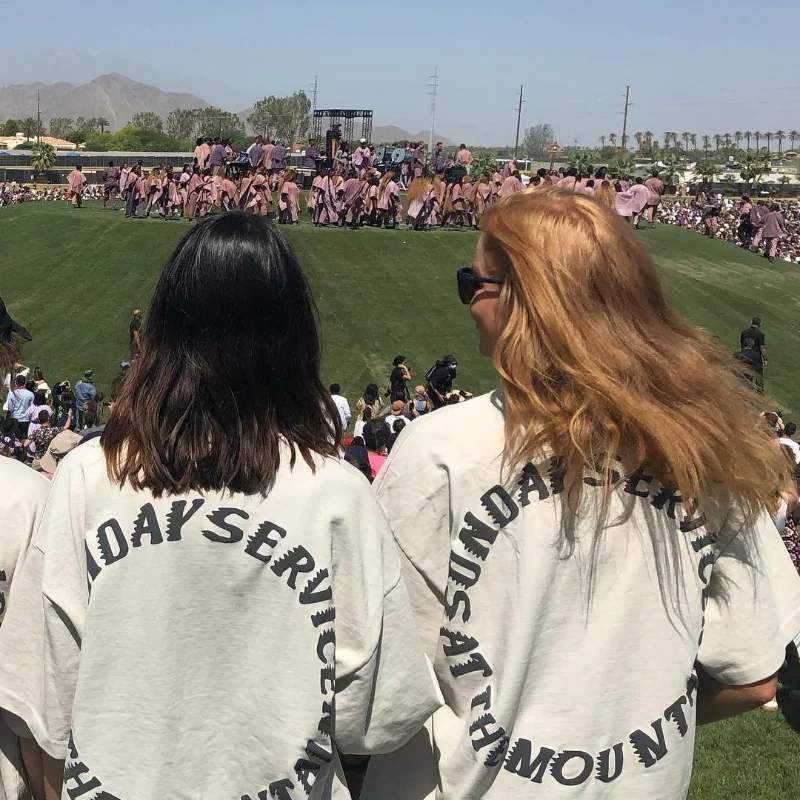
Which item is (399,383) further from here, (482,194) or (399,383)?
(482,194)

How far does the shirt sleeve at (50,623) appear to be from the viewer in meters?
1.80

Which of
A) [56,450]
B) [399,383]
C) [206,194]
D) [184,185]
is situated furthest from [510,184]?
[56,450]

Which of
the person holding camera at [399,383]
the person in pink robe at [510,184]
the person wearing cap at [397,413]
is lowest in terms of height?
the person holding camera at [399,383]

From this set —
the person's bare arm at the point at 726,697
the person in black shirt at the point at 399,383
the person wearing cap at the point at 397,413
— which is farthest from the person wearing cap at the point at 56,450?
the person's bare arm at the point at 726,697

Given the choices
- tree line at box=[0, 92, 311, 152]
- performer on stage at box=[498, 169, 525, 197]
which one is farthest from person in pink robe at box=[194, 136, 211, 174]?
tree line at box=[0, 92, 311, 152]

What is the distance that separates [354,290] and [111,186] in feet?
37.0

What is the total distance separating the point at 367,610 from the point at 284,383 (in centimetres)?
48

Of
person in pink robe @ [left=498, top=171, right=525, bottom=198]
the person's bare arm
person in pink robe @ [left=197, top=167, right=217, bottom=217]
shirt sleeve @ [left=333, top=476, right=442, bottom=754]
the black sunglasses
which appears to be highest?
person in pink robe @ [left=498, top=171, right=525, bottom=198]

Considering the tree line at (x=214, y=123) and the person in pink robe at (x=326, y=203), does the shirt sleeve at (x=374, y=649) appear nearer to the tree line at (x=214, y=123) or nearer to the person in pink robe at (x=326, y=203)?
the person in pink robe at (x=326, y=203)

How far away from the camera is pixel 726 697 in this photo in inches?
80.4

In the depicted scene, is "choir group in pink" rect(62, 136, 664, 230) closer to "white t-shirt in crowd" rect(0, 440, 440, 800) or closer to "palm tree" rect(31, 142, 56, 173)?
"white t-shirt in crowd" rect(0, 440, 440, 800)

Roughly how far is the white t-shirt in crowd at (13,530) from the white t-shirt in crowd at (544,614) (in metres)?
0.80

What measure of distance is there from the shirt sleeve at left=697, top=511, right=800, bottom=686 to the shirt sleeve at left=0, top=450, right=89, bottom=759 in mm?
1273

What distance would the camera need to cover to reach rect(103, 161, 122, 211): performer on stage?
81.0ft
